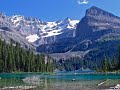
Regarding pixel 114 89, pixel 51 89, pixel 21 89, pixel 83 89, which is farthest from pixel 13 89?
pixel 114 89

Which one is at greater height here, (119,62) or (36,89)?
(119,62)

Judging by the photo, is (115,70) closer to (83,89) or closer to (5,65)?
(5,65)

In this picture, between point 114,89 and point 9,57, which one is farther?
point 9,57

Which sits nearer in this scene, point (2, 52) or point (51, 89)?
point (51, 89)

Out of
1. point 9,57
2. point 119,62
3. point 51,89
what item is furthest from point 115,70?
point 51,89

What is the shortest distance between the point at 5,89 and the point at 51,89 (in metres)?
8.03

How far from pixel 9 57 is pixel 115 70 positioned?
5931 cm

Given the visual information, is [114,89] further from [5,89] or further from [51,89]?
[5,89]

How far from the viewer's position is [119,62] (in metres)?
199

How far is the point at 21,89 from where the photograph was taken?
63000mm

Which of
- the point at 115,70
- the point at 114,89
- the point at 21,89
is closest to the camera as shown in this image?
the point at 114,89

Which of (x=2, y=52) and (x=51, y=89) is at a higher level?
(x=2, y=52)

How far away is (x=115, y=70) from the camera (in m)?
197

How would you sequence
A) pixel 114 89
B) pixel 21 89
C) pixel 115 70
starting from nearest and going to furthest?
pixel 114 89
pixel 21 89
pixel 115 70
